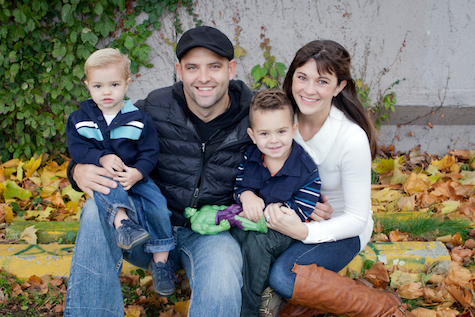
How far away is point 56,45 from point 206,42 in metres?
2.41

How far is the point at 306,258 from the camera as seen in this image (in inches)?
85.3

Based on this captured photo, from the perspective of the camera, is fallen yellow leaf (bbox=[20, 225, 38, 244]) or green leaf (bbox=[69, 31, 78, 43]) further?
green leaf (bbox=[69, 31, 78, 43])

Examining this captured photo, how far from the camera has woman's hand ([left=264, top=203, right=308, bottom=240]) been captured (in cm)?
211

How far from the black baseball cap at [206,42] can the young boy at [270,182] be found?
1.19 feet

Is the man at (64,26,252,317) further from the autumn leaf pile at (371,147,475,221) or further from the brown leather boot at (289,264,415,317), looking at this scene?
the autumn leaf pile at (371,147,475,221)

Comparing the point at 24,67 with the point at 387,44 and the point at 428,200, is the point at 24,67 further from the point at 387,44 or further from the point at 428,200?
the point at 428,200

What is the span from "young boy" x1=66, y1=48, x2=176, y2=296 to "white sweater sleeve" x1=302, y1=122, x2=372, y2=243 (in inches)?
35.1

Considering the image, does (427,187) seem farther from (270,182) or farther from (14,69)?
(14,69)

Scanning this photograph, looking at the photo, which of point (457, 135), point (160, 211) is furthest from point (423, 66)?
point (160, 211)

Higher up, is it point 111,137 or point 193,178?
point 111,137

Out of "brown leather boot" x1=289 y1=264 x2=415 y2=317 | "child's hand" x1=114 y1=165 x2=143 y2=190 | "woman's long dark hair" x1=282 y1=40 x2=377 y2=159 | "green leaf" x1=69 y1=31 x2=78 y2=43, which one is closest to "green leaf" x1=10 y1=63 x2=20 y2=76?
"green leaf" x1=69 y1=31 x2=78 y2=43

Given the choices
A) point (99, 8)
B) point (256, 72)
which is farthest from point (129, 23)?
point (256, 72)

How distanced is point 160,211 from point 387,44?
3.40 meters

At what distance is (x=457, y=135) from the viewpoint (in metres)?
4.59
